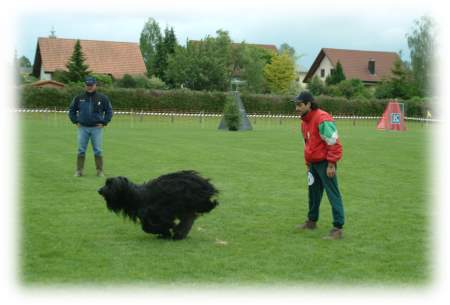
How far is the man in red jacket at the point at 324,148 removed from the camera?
26.7 ft

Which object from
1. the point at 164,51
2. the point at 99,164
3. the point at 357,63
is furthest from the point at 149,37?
the point at 99,164

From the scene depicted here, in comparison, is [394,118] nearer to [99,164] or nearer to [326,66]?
[99,164]

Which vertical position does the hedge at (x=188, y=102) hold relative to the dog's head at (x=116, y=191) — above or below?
above

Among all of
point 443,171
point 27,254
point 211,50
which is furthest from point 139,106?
point 27,254

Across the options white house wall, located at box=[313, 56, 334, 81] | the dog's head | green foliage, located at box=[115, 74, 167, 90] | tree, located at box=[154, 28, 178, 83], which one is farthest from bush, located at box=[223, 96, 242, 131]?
white house wall, located at box=[313, 56, 334, 81]

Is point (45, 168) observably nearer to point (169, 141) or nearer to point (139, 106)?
point (169, 141)

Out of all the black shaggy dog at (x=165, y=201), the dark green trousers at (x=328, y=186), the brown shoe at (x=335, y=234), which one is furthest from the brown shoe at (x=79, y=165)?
the brown shoe at (x=335, y=234)

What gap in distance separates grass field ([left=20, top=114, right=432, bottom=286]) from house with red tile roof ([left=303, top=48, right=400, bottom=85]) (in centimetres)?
7381

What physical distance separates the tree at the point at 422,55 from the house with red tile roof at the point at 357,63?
1477cm

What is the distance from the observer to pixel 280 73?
8044 centimetres

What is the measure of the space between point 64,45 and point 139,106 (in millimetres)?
23288

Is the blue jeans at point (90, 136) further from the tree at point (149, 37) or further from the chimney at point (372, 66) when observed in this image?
the tree at point (149, 37)

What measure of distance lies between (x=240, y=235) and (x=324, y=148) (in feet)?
5.29

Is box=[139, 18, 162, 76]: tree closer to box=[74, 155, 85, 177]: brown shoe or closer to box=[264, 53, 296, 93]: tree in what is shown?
box=[264, 53, 296, 93]: tree
